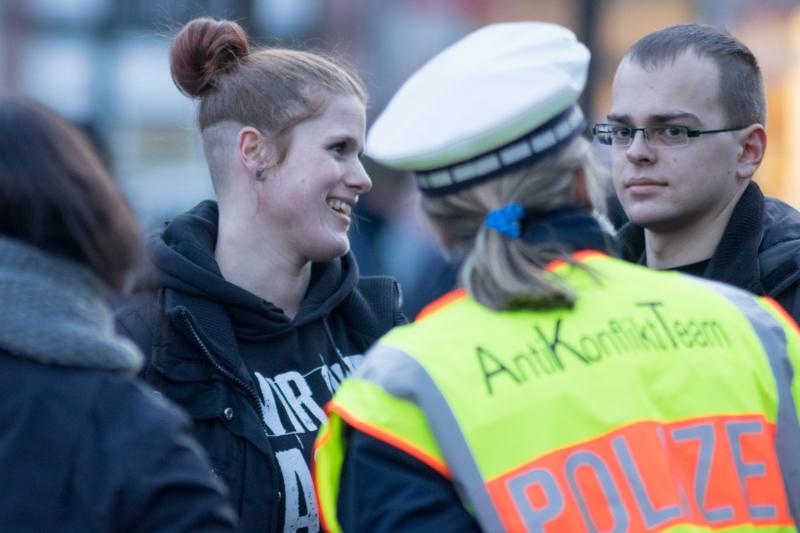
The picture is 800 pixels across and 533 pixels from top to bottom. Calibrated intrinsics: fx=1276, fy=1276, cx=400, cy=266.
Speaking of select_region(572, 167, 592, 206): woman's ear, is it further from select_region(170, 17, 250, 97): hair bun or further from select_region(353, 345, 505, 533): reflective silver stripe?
select_region(170, 17, 250, 97): hair bun

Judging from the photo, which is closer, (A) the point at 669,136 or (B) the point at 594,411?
(B) the point at 594,411

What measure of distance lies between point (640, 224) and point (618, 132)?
250 mm

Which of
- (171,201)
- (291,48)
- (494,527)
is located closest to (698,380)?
(494,527)

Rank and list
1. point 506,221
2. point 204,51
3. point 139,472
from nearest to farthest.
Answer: point 139,472 → point 506,221 → point 204,51

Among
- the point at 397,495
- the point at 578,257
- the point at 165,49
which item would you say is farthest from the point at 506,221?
the point at 165,49

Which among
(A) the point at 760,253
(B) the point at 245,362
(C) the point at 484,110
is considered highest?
(C) the point at 484,110

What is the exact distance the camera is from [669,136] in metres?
3.29

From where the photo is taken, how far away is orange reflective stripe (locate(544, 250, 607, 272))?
2.15 metres

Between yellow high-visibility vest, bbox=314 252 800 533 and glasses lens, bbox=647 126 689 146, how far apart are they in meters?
1.13

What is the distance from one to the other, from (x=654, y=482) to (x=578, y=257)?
40 centimetres

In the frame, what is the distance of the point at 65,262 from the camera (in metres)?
1.96

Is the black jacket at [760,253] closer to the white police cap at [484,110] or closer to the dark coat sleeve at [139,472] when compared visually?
the white police cap at [484,110]

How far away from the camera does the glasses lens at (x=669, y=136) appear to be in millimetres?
3279

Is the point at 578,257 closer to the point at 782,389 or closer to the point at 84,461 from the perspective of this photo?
the point at 782,389
